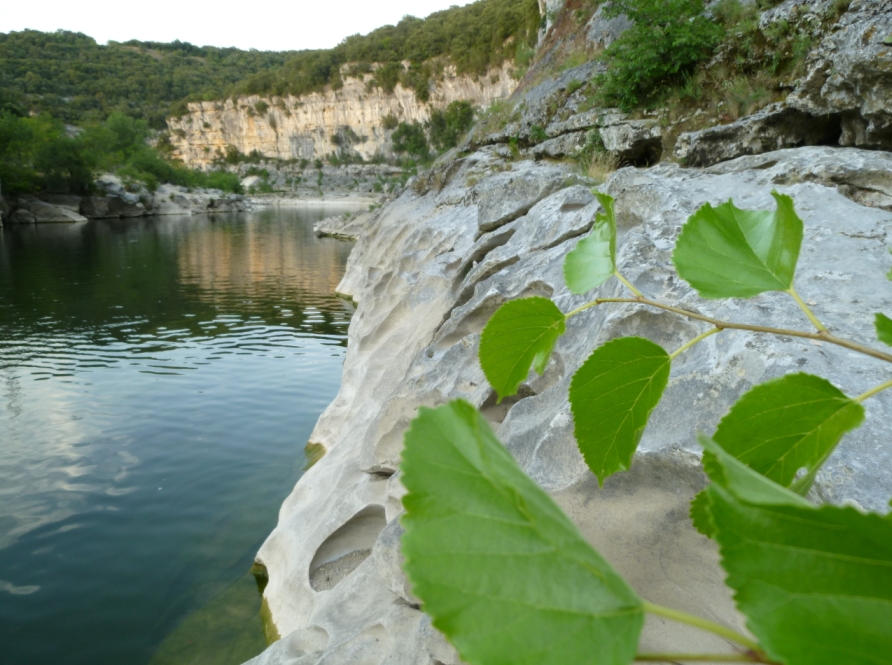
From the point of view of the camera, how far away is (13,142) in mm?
34969

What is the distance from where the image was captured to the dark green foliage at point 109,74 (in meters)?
75.9

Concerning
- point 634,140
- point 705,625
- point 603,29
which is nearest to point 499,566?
point 705,625

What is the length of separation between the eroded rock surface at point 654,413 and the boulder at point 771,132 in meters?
1.57

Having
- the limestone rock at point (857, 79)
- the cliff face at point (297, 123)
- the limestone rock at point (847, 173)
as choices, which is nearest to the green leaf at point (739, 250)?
the limestone rock at point (847, 173)

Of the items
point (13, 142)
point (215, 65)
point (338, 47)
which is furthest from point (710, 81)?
point (215, 65)

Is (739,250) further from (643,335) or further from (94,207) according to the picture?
(94,207)

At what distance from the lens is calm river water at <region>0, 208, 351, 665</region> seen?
418 centimetres

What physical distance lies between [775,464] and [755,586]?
0.64 feet

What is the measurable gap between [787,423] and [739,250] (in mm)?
152

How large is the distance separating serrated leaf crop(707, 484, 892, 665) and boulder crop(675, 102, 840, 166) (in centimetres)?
573

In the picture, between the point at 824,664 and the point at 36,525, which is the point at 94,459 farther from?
the point at 824,664

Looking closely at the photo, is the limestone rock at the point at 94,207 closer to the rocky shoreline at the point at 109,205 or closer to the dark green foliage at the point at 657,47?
the rocky shoreline at the point at 109,205

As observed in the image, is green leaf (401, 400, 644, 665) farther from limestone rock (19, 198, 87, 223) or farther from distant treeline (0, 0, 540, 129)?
distant treeline (0, 0, 540, 129)

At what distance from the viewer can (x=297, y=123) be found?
84812 mm
